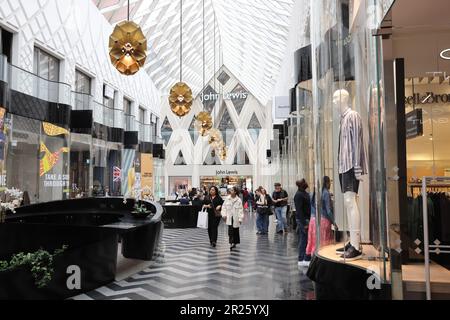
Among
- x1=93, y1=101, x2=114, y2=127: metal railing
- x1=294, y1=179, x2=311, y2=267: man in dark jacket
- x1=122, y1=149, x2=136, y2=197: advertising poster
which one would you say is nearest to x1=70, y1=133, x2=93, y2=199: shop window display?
x1=93, y1=101, x2=114, y2=127: metal railing

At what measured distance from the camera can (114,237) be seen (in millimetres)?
6070

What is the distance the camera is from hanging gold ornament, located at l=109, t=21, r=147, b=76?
6098mm

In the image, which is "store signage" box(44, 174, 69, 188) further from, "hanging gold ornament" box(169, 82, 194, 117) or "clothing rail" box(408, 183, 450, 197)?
"clothing rail" box(408, 183, 450, 197)

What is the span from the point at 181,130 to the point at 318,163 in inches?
1416

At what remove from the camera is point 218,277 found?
6184mm

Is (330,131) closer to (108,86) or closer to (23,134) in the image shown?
(23,134)

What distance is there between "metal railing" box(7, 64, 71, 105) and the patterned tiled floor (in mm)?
6452

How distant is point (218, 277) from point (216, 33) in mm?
28522

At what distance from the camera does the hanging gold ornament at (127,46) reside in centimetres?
610

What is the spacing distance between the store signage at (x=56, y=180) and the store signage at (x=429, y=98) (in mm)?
11178

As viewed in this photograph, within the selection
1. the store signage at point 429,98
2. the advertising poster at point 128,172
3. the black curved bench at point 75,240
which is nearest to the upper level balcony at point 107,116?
the advertising poster at point 128,172

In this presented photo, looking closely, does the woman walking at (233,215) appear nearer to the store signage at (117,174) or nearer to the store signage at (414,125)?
the store signage at (414,125)

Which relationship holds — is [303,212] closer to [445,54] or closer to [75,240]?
[445,54]
